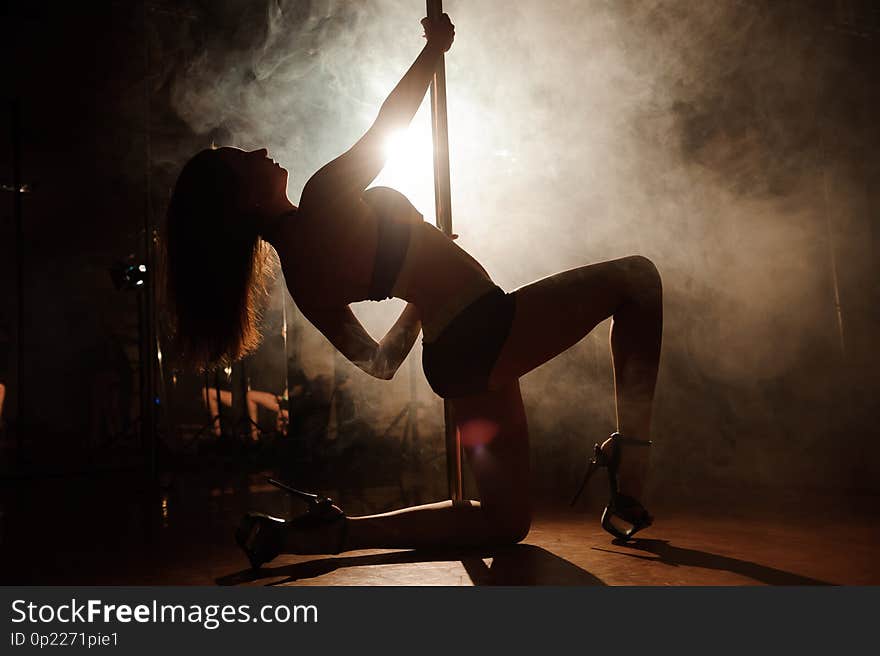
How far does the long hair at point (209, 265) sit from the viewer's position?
1204 mm

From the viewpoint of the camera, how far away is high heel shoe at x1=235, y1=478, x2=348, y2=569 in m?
1.15

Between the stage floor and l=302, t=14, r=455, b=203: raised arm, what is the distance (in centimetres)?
64

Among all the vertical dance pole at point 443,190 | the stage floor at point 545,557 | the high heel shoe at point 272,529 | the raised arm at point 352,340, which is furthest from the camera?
the vertical dance pole at point 443,190

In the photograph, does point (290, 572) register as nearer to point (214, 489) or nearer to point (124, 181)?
point (214, 489)

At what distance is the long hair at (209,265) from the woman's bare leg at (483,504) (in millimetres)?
443

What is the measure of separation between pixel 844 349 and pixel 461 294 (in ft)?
5.24

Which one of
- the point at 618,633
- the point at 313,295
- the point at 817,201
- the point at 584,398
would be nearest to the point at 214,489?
the point at 584,398

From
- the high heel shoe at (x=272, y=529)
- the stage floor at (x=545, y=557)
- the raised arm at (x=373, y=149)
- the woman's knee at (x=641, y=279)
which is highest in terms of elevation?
the raised arm at (x=373, y=149)

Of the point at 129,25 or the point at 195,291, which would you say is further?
the point at 129,25

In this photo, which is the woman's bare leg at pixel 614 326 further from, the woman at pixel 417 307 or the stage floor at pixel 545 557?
the stage floor at pixel 545 557

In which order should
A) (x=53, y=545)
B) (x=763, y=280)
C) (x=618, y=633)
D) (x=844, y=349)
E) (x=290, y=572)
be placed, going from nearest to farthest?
(x=618, y=633)
(x=290, y=572)
(x=53, y=545)
(x=844, y=349)
(x=763, y=280)

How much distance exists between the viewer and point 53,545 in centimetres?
148

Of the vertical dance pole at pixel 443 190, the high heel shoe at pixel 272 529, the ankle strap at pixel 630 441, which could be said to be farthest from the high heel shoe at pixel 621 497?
the high heel shoe at pixel 272 529

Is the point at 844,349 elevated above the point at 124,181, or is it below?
below
